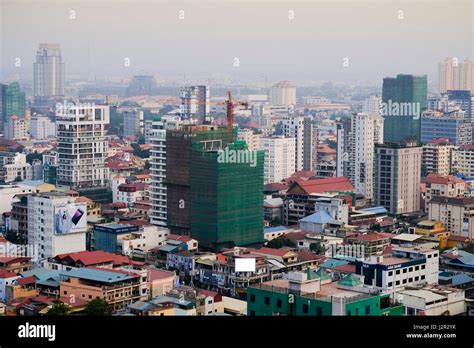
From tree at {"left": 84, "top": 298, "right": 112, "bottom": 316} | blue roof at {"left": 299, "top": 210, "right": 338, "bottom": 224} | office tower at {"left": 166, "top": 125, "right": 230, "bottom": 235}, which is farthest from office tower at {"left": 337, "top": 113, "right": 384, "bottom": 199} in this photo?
tree at {"left": 84, "top": 298, "right": 112, "bottom": 316}

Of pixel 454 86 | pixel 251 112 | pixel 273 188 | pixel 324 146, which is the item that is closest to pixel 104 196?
pixel 273 188

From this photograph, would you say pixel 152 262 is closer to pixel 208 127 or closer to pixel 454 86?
pixel 208 127

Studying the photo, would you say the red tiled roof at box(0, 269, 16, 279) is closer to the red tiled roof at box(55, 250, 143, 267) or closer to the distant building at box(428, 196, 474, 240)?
the red tiled roof at box(55, 250, 143, 267)

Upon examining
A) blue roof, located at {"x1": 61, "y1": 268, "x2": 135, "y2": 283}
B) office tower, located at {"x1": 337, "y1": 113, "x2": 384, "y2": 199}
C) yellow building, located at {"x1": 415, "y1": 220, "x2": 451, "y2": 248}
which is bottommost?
yellow building, located at {"x1": 415, "y1": 220, "x2": 451, "y2": 248}

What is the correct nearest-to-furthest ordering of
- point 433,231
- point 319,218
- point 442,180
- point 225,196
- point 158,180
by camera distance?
point 225,196, point 433,231, point 319,218, point 158,180, point 442,180

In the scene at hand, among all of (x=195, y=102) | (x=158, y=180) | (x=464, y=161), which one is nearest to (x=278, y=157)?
(x=464, y=161)

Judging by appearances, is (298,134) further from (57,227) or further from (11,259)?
(11,259)
